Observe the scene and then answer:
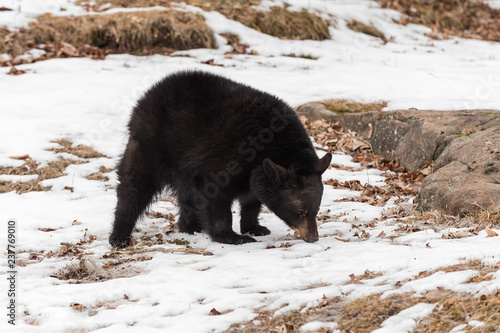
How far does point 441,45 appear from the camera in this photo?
15719 millimetres

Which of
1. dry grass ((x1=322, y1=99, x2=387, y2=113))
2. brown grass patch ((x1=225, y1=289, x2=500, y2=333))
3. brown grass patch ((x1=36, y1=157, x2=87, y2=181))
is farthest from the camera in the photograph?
dry grass ((x1=322, y1=99, x2=387, y2=113))

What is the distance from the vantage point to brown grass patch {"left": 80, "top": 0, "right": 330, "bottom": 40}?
1479cm

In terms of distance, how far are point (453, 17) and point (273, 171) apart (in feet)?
47.0

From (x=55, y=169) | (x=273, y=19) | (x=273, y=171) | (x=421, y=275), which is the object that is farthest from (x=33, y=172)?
(x=273, y=19)

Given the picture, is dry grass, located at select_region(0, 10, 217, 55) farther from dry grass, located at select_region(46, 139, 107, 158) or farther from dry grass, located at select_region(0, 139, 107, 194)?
dry grass, located at select_region(0, 139, 107, 194)

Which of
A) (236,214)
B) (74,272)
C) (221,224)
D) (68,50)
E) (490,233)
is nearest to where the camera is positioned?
(490,233)

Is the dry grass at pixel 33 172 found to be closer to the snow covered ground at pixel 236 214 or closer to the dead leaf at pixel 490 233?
the snow covered ground at pixel 236 214

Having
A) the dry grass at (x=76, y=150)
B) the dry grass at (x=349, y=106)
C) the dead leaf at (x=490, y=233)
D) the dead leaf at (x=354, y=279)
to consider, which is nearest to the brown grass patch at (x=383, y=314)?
the dead leaf at (x=354, y=279)

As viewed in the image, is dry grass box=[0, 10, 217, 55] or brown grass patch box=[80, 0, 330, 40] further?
brown grass patch box=[80, 0, 330, 40]

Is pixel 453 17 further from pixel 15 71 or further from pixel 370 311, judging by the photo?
pixel 370 311

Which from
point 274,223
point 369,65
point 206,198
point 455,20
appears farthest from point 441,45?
point 206,198

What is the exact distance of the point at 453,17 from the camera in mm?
17562

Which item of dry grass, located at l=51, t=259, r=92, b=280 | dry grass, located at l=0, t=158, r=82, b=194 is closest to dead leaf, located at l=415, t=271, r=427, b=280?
dry grass, located at l=51, t=259, r=92, b=280

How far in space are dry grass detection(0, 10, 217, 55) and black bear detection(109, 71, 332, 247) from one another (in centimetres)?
764
